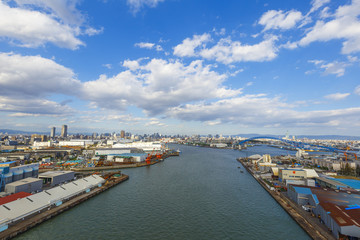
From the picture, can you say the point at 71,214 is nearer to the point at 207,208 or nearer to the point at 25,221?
the point at 25,221

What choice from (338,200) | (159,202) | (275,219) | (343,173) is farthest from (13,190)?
(343,173)

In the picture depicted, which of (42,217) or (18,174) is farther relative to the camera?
(18,174)

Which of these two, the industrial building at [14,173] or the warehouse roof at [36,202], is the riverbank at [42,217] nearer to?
the warehouse roof at [36,202]

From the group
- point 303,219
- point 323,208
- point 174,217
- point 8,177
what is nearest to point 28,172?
point 8,177

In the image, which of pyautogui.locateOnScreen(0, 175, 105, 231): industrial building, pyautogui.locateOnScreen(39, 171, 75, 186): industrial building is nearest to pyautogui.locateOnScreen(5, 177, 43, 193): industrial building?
pyautogui.locateOnScreen(39, 171, 75, 186): industrial building

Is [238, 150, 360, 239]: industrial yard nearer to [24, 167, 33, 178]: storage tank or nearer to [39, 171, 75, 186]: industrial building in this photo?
[39, 171, 75, 186]: industrial building

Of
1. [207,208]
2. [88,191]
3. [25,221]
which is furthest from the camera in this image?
[88,191]

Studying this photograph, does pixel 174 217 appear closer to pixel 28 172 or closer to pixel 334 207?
pixel 334 207
